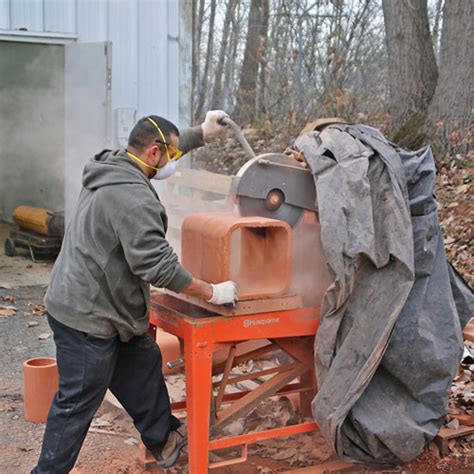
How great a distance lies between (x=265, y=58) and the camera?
13.6 metres

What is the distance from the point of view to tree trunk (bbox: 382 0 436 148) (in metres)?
9.39

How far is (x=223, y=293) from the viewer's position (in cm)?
340

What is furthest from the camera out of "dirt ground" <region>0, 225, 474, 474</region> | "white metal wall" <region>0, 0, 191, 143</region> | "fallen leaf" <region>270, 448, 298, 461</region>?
"white metal wall" <region>0, 0, 191, 143</region>

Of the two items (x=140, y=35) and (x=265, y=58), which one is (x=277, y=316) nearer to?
(x=140, y=35)

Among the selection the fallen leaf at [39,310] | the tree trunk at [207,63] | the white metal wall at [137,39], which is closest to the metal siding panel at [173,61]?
the white metal wall at [137,39]

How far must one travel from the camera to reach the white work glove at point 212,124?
423cm

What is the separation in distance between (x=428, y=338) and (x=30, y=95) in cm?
823

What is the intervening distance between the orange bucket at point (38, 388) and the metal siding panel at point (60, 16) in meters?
4.55

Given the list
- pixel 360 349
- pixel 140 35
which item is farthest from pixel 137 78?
pixel 360 349

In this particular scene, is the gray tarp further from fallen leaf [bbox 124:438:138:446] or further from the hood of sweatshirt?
fallen leaf [bbox 124:438:138:446]

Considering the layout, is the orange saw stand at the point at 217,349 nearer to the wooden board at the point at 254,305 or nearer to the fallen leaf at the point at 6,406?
the wooden board at the point at 254,305

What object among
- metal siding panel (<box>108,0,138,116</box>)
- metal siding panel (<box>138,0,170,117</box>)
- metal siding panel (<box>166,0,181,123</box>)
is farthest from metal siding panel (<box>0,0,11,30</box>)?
metal siding panel (<box>166,0,181,123</box>)

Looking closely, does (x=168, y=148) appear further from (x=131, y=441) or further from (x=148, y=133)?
(x=131, y=441)

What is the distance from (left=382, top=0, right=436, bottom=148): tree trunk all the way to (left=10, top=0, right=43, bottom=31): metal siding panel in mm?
4417
